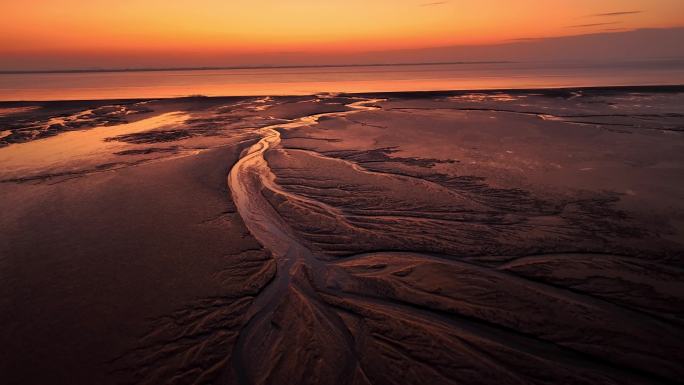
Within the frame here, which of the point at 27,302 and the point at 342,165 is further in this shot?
the point at 342,165

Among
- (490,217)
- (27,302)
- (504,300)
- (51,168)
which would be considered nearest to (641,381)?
(504,300)

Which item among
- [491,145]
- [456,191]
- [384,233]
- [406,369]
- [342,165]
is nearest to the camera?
[406,369]

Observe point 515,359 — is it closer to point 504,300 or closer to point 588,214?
point 504,300

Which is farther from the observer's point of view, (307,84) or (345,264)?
(307,84)

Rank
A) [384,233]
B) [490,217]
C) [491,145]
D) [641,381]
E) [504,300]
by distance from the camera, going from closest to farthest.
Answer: [641,381], [504,300], [384,233], [490,217], [491,145]

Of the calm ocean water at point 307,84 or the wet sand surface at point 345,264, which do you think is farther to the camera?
the calm ocean water at point 307,84

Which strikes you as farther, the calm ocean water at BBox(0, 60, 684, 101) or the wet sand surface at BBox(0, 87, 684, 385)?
the calm ocean water at BBox(0, 60, 684, 101)

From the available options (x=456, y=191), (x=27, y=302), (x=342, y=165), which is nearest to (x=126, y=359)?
(x=27, y=302)
